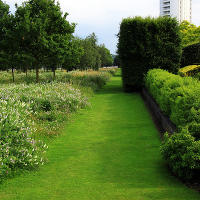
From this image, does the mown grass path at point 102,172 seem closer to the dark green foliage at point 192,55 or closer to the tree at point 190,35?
the dark green foliage at point 192,55

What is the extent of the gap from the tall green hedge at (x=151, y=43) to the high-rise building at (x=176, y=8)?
120874 millimetres

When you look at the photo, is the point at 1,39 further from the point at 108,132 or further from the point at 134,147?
the point at 134,147

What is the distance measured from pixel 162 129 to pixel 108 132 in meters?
1.72

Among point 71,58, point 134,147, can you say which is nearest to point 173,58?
point 71,58

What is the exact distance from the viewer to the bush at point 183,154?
196 inches

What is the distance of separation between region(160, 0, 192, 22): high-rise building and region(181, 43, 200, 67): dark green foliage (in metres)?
115

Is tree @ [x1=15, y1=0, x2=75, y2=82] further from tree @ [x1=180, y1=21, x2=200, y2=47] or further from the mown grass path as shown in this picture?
tree @ [x1=180, y1=21, x2=200, y2=47]

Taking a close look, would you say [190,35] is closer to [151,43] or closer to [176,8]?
[151,43]

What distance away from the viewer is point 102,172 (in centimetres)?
566

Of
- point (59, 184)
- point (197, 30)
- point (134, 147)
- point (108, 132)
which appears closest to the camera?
point (59, 184)

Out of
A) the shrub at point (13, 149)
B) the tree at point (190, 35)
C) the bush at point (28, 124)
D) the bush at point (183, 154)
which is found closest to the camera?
the bush at point (183, 154)

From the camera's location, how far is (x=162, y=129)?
916 cm

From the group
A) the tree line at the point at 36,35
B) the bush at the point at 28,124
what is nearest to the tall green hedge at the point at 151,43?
the tree line at the point at 36,35

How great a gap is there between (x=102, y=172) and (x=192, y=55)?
22.4 metres
